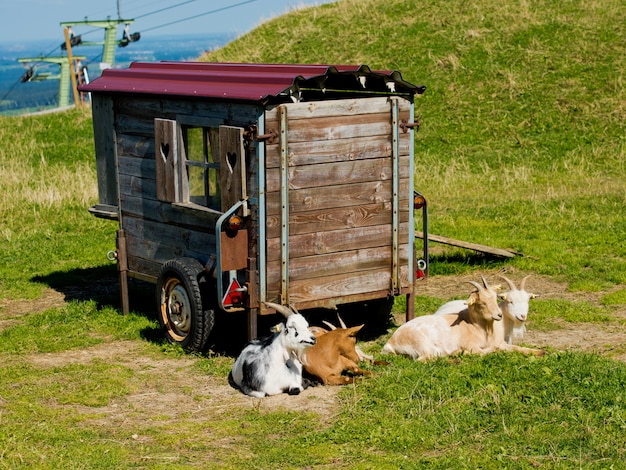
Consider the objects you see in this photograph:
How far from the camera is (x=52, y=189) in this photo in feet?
65.9

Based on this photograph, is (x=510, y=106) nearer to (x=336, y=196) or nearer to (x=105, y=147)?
(x=105, y=147)

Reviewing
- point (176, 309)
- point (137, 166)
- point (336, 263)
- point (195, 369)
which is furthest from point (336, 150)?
point (137, 166)

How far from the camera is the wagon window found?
10094 mm

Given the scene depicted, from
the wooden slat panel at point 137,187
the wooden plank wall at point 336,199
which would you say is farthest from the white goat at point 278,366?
the wooden slat panel at point 137,187

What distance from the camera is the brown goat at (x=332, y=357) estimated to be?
351 inches

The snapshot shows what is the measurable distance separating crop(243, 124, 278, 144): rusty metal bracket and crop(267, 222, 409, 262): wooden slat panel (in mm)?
1003

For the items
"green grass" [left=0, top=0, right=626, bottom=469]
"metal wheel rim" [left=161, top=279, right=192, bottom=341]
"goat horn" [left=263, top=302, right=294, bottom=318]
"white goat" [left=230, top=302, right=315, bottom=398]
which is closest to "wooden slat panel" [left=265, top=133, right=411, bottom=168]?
"goat horn" [left=263, top=302, right=294, bottom=318]

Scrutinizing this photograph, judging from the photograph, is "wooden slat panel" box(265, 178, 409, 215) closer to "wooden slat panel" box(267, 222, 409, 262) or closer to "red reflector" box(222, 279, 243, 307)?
"wooden slat panel" box(267, 222, 409, 262)

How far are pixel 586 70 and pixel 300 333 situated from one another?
20.6 meters

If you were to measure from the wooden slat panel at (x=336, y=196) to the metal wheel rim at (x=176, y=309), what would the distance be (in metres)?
1.55

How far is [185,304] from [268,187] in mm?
1742

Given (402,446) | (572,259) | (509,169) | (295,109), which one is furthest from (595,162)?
(402,446)

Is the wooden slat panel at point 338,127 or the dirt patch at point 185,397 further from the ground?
the wooden slat panel at point 338,127

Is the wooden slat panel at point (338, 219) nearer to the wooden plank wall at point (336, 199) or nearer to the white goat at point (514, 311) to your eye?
the wooden plank wall at point (336, 199)
